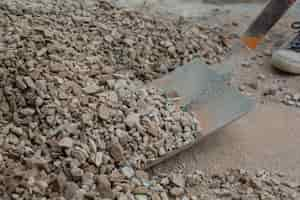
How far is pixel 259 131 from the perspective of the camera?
2199 millimetres

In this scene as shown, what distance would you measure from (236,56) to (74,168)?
50.3 inches

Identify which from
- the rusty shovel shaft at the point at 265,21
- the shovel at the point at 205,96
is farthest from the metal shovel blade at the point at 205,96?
the rusty shovel shaft at the point at 265,21

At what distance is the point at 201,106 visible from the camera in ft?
7.18

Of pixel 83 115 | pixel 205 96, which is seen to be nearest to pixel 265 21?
pixel 205 96

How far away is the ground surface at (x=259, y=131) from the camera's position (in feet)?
6.63

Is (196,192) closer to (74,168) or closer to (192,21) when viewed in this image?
(74,168)

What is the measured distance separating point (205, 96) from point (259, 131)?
11.0 inches

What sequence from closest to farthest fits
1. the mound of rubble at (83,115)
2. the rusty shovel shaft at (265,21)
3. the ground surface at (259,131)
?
the mound of rubble at (83,115) < the ground surface at (259,131) < the rusty shovel shaft at (265,21)

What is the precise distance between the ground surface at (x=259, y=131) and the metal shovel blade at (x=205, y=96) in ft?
0.31

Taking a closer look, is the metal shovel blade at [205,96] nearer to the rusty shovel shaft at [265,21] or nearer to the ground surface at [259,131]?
the ground surface at [259,131]

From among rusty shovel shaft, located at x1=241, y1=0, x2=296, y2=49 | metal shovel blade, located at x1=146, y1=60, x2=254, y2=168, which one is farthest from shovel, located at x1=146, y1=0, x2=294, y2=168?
rusty shovel shaft, located at x1=241, y1=0, x2=296, y2=49

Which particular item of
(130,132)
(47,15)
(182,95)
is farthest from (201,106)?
(47,15)

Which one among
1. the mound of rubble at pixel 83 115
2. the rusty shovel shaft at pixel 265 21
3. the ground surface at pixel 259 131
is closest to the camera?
the mound of rubble at pixel 83 115

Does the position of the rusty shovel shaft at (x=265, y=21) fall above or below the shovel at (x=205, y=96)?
above
